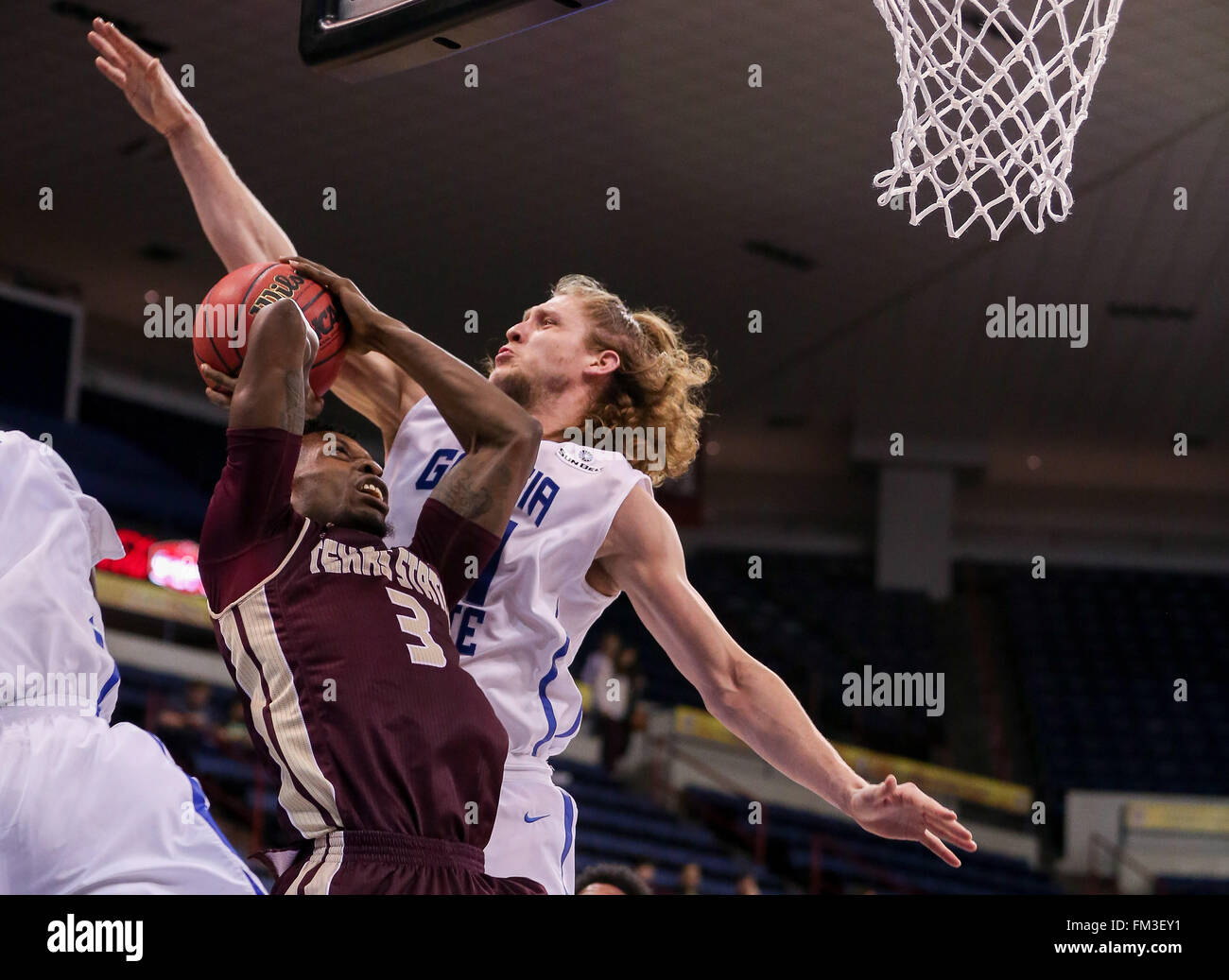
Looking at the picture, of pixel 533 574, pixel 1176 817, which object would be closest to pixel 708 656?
pixel 533 574

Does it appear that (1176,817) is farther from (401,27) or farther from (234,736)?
(401,27)

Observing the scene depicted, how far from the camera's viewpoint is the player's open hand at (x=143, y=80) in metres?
3.07

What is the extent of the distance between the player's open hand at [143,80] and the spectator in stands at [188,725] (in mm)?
4509

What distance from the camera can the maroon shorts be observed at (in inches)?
83.0

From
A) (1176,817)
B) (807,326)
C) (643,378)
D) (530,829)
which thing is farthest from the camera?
(1176,817)

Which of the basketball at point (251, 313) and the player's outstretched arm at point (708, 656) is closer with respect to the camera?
the basketball at point (251, 313)

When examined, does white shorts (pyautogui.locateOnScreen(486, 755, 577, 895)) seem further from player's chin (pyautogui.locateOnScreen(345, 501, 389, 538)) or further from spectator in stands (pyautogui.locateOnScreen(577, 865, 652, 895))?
spectator in stands (pyautogui.locateOnScreen(577, 865, 652, 895))

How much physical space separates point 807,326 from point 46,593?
10659 mm

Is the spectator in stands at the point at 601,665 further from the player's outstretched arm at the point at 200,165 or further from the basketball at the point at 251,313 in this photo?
the basketball at the point at 251,313

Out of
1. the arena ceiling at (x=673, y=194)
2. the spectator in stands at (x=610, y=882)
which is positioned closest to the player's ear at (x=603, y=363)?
the spectator in stands at (x=610, y=882)

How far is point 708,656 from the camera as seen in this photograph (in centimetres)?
299

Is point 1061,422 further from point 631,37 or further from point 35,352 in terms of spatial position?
point 35,352

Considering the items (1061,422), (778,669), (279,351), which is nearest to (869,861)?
(778,669)

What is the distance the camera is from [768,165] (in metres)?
9.46
